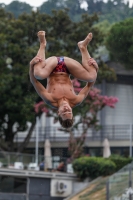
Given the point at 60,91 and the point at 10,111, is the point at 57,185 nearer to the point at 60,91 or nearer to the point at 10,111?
the point at 10,111

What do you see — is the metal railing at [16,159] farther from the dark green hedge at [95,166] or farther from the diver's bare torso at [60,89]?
the diver's bare torso at [60,89]

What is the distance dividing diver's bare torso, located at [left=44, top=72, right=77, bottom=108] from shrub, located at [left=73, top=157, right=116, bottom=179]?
1966cm

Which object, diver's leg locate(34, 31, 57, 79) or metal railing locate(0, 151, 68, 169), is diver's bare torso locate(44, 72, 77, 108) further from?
metal railing locate(0, 151, 68, 169)

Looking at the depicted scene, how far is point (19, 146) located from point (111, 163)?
26.8 ft

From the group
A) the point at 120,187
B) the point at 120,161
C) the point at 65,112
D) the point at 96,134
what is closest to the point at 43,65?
the point at 65,112

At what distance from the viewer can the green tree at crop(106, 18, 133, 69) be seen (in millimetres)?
36094

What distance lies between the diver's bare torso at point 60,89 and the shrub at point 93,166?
774 inches

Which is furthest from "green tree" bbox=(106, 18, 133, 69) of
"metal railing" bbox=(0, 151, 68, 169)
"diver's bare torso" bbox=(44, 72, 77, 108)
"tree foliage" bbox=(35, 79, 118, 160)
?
"diver's bare torso" bbox=(44, 72, 77, 108)

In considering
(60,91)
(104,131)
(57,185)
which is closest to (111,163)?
(57,185)

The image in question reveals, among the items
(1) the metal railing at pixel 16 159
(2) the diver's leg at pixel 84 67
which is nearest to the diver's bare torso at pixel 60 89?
(2) the diver's leg at pixel 84 67

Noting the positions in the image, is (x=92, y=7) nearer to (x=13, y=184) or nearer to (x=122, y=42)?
(x=122, y=42)

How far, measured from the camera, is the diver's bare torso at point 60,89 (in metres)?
14.1

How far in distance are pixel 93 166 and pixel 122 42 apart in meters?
6.57

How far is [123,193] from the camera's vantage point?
95.1ft
